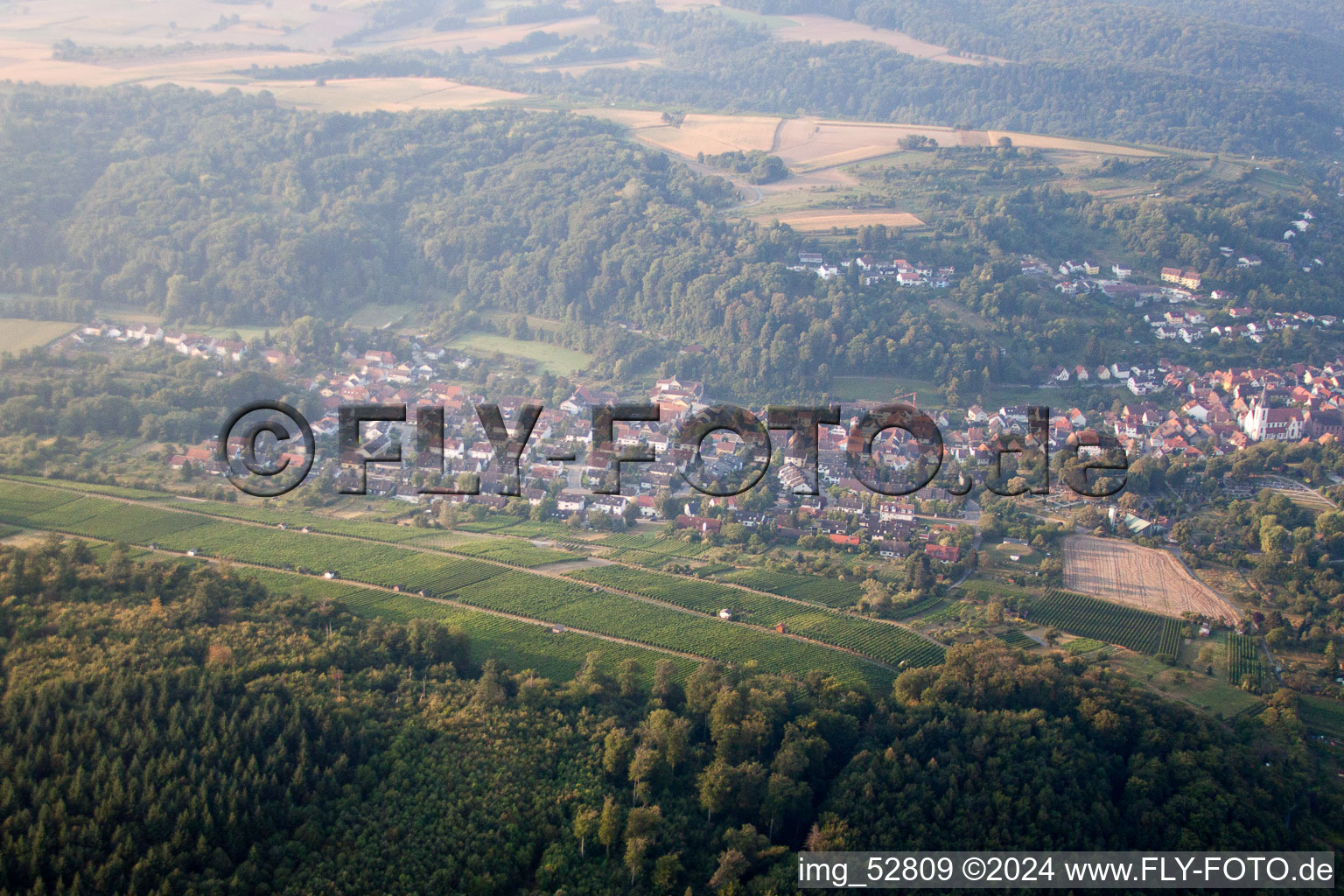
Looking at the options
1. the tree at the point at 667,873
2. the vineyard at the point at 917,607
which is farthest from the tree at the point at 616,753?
the vineyard at the point at 917,607

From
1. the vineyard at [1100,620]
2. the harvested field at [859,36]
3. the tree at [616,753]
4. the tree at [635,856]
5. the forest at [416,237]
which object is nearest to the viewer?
the tree at [635,856]

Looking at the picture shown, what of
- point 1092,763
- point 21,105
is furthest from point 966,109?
point 1092,763

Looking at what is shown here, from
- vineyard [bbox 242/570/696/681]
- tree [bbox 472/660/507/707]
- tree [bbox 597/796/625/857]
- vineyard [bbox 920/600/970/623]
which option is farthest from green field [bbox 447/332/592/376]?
tree [bbox 597/796/625/857]

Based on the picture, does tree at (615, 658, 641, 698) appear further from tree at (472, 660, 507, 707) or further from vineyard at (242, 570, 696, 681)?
tree at (472, 660, 507, 707)

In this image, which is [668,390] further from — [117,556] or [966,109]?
[966,109]

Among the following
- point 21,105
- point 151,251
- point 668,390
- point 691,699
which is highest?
point 21,105

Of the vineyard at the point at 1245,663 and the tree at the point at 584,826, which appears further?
the vineyard at the point at 1245,663

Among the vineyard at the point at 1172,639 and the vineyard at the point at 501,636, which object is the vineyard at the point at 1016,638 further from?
the vineyard at the point at 501,636

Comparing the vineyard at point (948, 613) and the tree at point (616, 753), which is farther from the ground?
the vineyard at point (948, 613)
